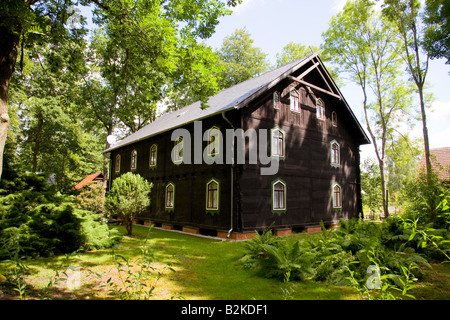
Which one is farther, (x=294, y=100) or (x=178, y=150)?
(x=178, y=150)

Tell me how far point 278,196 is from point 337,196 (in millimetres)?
6356

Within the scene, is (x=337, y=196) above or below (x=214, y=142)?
below

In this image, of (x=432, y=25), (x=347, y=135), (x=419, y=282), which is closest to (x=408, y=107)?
(x=432, y=25)

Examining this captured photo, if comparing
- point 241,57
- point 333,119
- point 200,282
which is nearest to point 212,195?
point 200,282

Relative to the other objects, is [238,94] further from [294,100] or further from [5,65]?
[5,65]

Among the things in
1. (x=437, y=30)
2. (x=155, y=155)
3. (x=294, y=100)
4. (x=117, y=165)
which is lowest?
(x=117, y=165)

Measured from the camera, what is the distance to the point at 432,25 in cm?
1895

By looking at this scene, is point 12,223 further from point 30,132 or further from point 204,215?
point 30,132

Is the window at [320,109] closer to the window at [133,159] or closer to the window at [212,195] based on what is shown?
the window at [212,195]

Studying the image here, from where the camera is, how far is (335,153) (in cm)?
1903

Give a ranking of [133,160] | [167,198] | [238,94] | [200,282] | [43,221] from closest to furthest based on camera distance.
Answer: [200,282], [43,221], [238,94], [167,198], [133,160]

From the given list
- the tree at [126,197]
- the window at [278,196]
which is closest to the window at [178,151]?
the tree at [126,197]
